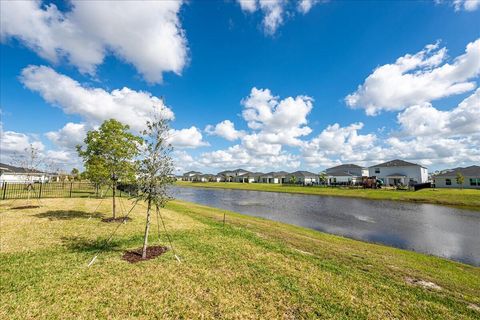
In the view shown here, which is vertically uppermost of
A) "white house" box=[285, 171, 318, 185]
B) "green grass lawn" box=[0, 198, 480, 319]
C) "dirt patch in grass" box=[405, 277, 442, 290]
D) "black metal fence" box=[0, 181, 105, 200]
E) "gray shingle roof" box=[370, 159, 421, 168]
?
"gray shingle roof" box=[370, 159, 421, 168]

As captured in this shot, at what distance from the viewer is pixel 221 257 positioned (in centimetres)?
1027

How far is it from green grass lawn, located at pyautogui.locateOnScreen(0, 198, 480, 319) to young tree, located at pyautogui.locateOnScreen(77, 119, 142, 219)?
15.2 feet

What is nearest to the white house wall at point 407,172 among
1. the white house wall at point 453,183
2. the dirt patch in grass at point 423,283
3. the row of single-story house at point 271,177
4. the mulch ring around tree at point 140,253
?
the white house wall at point 453,183

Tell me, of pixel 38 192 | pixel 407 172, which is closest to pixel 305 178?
pixel 407 172

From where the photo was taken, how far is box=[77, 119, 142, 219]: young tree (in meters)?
16.6

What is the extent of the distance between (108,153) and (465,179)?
270 feet

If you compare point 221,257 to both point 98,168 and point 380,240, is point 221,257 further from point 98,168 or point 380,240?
point 380,240

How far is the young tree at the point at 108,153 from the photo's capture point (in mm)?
16562

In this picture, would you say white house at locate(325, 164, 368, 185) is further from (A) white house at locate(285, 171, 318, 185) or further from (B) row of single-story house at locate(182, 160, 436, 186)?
(A) white house at locate(285, 171, 318, 185)

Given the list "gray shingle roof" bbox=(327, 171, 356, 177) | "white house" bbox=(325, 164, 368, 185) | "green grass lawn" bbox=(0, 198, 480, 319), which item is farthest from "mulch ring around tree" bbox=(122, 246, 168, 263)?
"gray shingle roof" bbox=(327, 171, 356, 177)

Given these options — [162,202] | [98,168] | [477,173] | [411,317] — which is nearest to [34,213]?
[98,168]

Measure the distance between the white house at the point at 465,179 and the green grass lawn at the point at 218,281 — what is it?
67.8 meters

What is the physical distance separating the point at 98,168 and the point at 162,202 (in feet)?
30.9

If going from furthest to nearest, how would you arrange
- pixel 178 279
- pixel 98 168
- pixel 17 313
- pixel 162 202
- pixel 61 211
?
pixel 61 211 → pixel 98 168 → pixel 162 202 → pixel 178 279 → pixel 17 313
